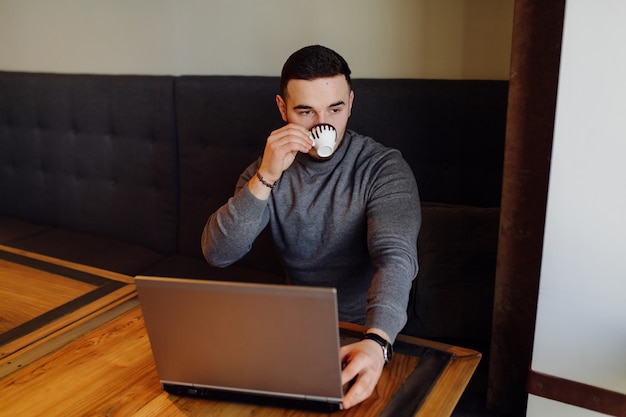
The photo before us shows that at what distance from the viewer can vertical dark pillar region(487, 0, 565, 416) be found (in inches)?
53.3

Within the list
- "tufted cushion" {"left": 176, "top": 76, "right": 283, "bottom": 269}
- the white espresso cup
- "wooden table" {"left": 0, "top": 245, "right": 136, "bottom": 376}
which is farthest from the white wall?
"tufted cushion" {"left": 176, "top": 76, "right": 283, "bottom": 269}

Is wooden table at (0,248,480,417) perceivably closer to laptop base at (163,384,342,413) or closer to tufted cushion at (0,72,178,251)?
laptop base at (163,384,342,413)

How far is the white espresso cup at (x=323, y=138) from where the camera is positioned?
136 cm

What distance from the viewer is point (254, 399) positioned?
3.15ft

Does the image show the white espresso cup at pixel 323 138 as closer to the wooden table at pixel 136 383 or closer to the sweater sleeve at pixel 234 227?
the sweater sleeve at pixel 234 227

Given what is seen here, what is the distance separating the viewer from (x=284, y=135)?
133cm

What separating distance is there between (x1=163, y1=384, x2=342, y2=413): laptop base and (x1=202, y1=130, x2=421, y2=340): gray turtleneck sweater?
0.43 metres

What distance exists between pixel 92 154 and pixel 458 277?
157 cm

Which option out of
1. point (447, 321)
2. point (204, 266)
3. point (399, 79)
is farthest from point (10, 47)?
point (447, 321)

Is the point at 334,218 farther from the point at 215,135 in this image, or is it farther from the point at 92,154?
the point at 92,154

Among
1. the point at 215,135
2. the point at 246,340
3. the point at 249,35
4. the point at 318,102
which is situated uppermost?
the point at 249,35

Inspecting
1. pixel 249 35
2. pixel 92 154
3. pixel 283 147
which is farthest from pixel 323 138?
pixel 92 154

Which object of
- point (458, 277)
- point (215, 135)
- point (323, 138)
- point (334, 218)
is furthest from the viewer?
point (215, 135)

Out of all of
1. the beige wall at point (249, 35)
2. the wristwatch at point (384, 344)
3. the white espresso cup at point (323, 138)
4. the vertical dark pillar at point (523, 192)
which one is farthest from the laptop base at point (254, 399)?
the beige wall at point (249, 35)
